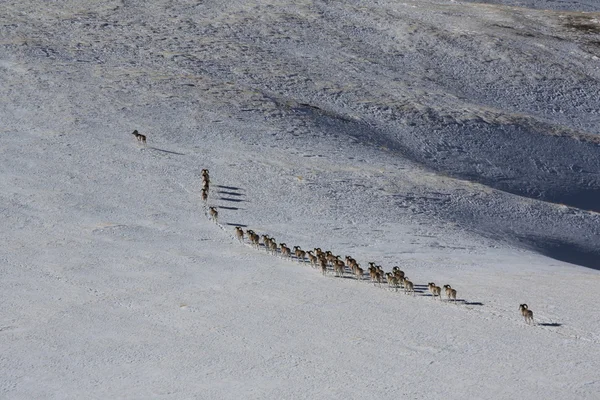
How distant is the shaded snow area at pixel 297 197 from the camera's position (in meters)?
22.1

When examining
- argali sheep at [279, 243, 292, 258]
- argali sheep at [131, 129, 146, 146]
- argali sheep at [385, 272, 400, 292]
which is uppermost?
argali sheep at [131, 129, 146, 146]

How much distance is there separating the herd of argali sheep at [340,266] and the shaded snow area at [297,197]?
21cm

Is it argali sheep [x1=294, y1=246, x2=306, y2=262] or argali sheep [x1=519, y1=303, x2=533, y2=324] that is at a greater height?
argali sheep [x1=519, y1=303, x2=533, y2=324]

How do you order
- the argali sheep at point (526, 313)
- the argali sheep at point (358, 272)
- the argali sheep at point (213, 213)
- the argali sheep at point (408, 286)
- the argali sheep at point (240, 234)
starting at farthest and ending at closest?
the argali sheep at point (213, 213), the argali sheep at point (240, 234), the argali sheep at point (358, 272), the argali sheep at point (408, 286), the argali sheep at point (526, 313)

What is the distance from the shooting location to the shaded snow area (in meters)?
22.1

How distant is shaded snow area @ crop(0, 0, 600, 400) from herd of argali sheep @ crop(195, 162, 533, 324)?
0.21 meters

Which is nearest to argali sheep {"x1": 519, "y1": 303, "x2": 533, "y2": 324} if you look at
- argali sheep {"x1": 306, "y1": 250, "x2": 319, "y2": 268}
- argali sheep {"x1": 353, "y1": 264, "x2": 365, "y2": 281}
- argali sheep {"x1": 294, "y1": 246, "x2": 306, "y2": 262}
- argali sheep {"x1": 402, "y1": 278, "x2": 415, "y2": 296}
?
argali sheep {"x1": 402, "y1": 278, "x2": 415, "y2": 296}

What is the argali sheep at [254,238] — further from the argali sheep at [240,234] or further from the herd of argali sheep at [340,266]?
the argali sheep at [240,234]

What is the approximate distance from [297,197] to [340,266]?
8.26 meters

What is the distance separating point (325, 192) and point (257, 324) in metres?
12.4

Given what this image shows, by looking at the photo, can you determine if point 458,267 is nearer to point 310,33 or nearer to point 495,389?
point 495,389

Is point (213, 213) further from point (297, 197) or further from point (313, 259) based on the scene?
point (313, 259)

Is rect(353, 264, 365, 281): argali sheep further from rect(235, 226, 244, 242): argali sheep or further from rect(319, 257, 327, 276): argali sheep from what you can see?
rect(235, 226, 244, 242): argali sheep

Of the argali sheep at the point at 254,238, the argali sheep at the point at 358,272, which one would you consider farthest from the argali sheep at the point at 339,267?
the argali sheep at the point at 254,238
